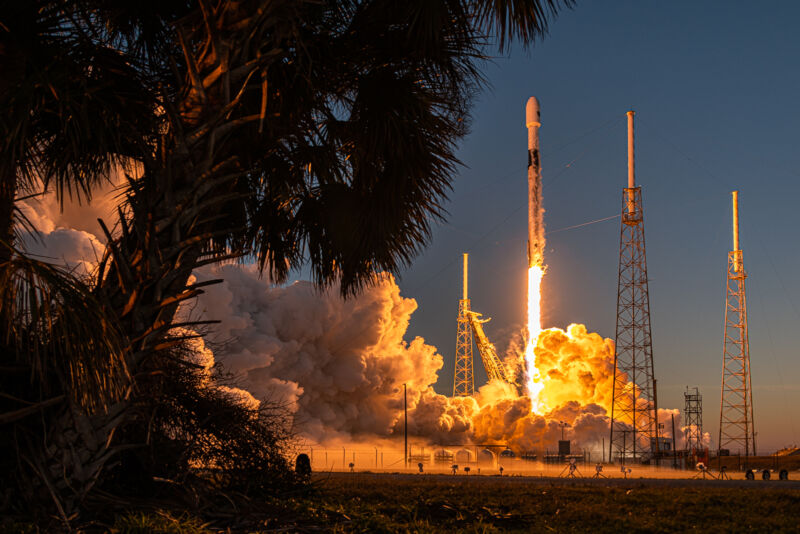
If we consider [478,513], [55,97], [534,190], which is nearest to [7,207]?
[55,97]

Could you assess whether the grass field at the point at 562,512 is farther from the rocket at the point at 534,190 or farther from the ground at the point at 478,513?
the rocket at the point at 534,190

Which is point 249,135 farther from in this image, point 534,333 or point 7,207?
point 534,333

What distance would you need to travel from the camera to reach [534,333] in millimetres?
73812

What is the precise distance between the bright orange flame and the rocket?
2.05m

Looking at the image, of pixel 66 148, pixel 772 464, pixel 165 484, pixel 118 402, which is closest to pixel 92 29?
pixel 66 148

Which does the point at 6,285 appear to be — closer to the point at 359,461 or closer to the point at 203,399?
the point at 203,399

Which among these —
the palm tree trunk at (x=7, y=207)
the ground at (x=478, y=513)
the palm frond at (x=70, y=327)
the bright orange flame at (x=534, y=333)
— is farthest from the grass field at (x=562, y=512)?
the bright orange flame at (x=534, y=333)

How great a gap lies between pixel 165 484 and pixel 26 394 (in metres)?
2.08

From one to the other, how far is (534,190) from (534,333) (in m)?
13.6

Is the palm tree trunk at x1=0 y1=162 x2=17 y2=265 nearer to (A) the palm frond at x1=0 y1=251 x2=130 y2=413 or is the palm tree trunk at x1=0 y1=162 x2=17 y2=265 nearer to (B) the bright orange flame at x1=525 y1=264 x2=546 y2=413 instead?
(A) the palm frond at x1=0 y1=251 x2=130 y2=413

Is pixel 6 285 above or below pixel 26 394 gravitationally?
above

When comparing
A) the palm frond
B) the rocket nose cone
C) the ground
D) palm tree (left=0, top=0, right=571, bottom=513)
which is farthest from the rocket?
the palm frond

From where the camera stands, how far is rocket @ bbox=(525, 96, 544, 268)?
71750 millimetres

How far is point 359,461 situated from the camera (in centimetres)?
5453
